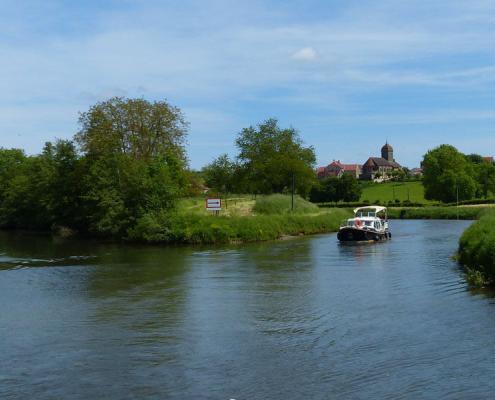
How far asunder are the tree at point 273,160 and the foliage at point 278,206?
15865mm

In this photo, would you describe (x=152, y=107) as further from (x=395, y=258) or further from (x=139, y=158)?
(x=395, y=258)

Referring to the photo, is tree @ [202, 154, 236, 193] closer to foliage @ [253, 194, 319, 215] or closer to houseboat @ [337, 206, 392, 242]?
foliage @ [253, 194, 319, 215]

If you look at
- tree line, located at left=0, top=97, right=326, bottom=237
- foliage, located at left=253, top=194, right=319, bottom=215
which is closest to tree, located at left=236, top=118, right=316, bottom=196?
Result: tree line, located at left=0, top=97, right=326, bottom=237

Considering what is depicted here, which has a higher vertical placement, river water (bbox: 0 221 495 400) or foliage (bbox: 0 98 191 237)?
→ foliage (bbox: 0 98 191 237)

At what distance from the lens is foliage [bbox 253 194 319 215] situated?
6253 cm

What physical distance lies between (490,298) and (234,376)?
12.1m

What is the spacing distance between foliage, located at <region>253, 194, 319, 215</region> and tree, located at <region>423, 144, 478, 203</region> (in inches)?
1797

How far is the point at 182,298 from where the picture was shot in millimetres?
24125

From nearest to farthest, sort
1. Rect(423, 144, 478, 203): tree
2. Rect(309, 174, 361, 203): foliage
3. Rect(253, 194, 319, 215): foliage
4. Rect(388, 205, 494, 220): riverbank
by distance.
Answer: Rect(253, 194, 319, 215): foliage, Rect(388, 205, 494, 220): riverbank, Rect(423, 144, 478, 203): tree, Rect(309, 174, 361, 203): foliage

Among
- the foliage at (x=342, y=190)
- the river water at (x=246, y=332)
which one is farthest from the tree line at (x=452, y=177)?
the river water at (x=246, y=332)

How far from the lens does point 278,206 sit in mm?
63969

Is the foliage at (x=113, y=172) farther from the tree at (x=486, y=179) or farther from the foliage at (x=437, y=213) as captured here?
the tree at (x=486, y=179)

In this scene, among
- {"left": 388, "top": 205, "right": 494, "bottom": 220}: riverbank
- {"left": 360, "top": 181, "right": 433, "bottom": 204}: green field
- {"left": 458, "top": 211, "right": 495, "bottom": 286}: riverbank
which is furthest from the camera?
{"left": 360, "top": 181, "right": 433, "bottom": 204}: green field

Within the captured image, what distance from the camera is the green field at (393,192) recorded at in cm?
12169
